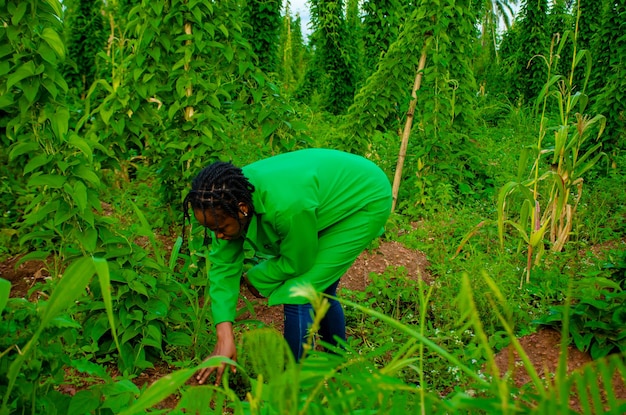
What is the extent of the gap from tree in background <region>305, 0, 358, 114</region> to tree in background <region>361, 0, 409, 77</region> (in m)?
0.81

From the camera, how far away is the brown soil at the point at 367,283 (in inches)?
96.7

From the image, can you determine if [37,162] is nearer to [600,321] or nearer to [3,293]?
[3,293]

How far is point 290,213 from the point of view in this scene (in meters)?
1.82

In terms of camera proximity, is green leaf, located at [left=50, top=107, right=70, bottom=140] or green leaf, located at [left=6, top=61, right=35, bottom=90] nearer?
green leaf, located at [left=6, top=61, right=35, bottom=90]

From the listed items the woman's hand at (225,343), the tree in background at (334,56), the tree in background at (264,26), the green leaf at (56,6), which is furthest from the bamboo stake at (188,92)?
the tree in background at (334,56)

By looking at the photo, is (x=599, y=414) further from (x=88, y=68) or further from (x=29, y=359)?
(x=88, y=68)

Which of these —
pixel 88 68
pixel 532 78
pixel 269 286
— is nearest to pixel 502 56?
pixel 532 78

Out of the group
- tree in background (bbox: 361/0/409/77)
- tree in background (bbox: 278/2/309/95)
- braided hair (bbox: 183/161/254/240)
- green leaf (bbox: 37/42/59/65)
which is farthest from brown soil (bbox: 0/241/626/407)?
tree in background (bbox: 278/2/309/95)

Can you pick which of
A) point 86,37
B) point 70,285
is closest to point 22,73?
point 70,285

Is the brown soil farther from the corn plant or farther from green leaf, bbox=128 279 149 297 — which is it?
the corn plant

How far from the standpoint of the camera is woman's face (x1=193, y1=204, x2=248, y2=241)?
5.76 ft

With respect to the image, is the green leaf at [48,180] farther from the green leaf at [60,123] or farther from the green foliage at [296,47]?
the green foliage at [296,47]

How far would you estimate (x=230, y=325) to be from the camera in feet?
6.30

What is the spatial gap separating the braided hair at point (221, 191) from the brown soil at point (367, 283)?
2.28ft
